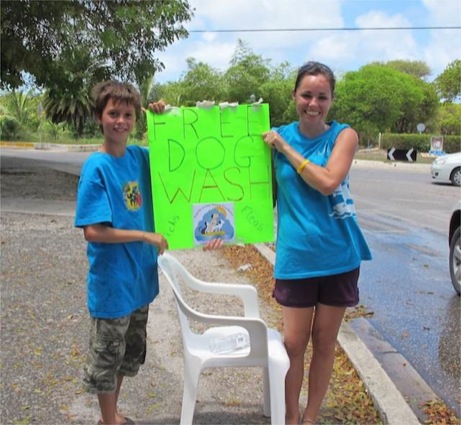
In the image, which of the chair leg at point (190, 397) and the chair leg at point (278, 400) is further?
the chair leg at point (190, 397)

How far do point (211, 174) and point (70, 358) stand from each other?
1947 millimetres

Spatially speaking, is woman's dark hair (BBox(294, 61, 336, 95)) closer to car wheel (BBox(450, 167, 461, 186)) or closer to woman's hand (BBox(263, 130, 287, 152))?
woman's hand (BBox(263, 130, 287, 152))

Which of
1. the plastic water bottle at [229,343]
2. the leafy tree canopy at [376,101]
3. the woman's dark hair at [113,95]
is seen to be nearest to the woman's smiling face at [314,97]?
the woman's dark hair at [113,95]

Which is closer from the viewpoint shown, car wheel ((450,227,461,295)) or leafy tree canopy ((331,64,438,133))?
car wheel ((450,227,461,295))

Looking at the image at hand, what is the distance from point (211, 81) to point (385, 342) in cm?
4365

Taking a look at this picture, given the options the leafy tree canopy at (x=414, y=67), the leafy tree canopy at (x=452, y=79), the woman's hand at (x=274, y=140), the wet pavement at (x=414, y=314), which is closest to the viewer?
the woman's hand at (x=274, y=140)

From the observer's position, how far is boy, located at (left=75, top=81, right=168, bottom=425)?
8.50 feet

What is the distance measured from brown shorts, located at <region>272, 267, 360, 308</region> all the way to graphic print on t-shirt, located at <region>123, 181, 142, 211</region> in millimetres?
792

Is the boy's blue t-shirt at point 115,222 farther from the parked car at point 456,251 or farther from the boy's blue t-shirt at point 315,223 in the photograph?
the parked car at point 456,251

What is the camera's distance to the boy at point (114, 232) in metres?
2.59

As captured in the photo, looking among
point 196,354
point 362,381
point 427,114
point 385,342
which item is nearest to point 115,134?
point 196,354

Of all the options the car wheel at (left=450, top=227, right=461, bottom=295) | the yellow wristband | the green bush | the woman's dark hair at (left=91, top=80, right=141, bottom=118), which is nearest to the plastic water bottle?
the yellow wristband

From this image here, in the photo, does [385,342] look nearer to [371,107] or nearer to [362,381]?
[362,381]

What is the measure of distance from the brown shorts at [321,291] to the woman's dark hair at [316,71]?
0.90 meters
